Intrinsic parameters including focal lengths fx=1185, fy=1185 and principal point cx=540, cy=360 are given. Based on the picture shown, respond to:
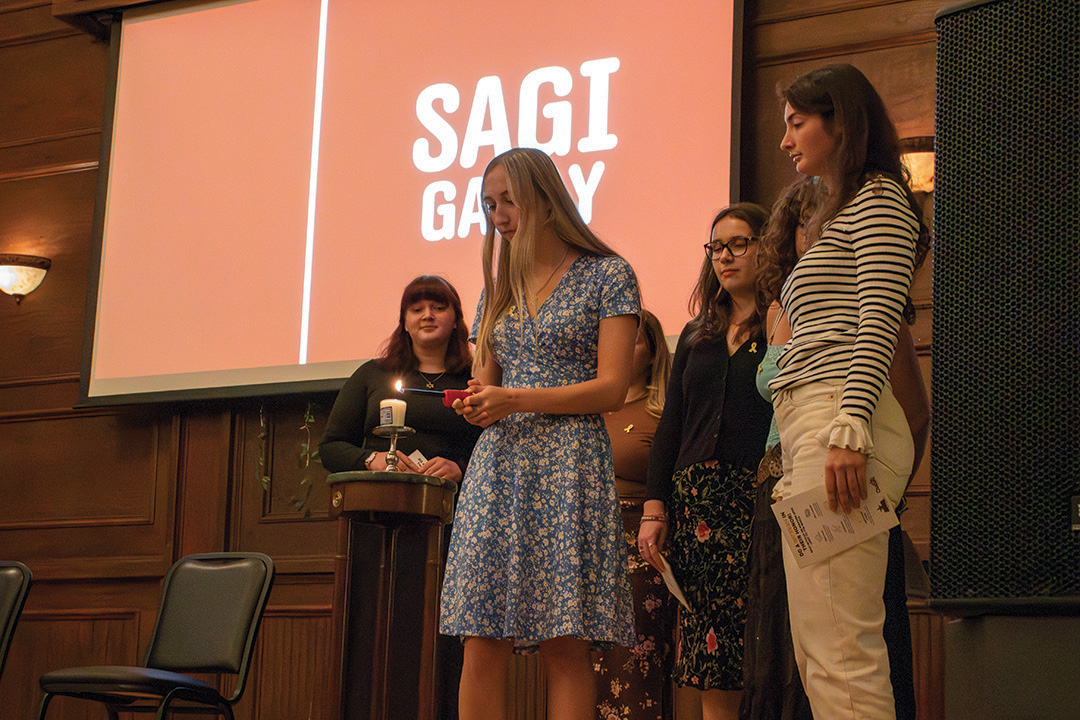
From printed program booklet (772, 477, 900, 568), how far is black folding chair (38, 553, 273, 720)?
75.3 inches

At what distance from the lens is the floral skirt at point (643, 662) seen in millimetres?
2779

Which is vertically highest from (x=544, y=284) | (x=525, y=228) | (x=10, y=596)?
(x=525, y=228)

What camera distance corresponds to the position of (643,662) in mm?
2779

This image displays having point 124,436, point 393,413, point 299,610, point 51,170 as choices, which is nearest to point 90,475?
point 124,436

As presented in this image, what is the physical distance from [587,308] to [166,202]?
317 centimetres

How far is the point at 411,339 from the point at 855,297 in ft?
6.35

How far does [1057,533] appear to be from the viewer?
1.40 metres

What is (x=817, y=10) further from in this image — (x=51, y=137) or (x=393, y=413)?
(x=51, y=137)

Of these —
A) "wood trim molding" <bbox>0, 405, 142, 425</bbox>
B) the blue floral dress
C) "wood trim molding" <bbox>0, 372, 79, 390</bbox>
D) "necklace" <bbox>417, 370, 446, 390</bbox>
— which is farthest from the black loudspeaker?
"wood trim molding" <bbox>0, 372, 79, 390</bbox>

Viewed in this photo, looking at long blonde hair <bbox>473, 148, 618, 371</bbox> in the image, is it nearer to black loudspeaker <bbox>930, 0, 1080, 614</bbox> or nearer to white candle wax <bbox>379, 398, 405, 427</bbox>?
white candle wax <bbox>379, 398, 405, 427</bbox>

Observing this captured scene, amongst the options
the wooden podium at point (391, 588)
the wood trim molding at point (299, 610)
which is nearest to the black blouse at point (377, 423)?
the wooden podium at point (391, 588)

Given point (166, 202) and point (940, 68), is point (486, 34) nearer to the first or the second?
point (166, 202)

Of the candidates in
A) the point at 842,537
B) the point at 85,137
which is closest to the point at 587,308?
the point at 842,537

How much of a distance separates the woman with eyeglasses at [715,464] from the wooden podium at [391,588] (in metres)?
0.62
